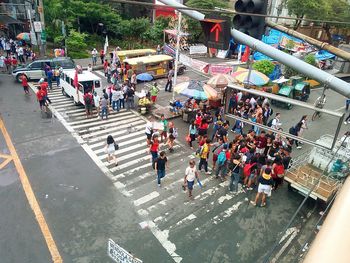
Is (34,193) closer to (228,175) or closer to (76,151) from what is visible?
(76,151)

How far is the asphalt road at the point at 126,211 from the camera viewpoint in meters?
9.17

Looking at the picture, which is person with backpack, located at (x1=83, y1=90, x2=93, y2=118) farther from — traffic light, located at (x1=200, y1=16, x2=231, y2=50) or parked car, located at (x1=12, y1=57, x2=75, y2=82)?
traffic light, located at (x1=200, y1=16, x2=231, y2=50)

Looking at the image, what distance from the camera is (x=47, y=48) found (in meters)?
33.2

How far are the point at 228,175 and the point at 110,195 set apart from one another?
16.8 ft

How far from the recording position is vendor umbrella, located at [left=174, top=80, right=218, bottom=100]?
1711 centimetres

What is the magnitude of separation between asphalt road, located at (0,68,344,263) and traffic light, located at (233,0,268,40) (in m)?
6.49

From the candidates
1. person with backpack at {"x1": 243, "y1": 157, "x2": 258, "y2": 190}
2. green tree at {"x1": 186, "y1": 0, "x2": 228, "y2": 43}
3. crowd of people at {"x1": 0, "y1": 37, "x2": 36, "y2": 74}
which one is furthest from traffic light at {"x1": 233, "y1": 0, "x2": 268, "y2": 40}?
green tree at {"x1": 186, "y1": 0, "x2": 228, "y2": 43}

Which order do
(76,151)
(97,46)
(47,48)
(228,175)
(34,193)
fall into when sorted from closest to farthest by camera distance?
(34,193), (228,175), (76,151), (47,48), (97,46)

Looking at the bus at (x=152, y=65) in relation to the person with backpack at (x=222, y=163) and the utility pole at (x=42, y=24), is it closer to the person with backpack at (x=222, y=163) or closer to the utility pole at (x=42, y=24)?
the utility pole at (x=42, y=24)

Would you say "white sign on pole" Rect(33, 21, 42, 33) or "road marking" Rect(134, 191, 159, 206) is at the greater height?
"white sign on pole" Rect(33, 21, 42, 33)

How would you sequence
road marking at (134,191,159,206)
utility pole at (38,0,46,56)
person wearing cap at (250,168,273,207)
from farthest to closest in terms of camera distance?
utility pole at (38,0,46,56) → road marking at (134,191,159,206) → person wearing cap at (250,168,273,207)

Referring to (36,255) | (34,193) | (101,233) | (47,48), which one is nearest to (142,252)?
(101,233)

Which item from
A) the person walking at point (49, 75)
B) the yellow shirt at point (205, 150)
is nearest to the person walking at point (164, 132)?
the yellow shirt at point (205, 150)

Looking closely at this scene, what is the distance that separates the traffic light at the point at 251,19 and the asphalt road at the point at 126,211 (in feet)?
21.3
